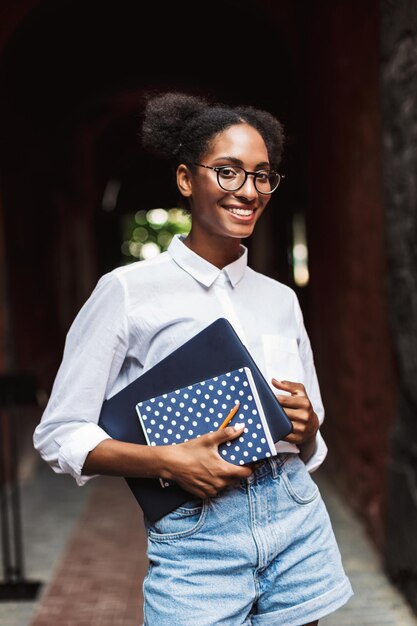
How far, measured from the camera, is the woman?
1675 mm

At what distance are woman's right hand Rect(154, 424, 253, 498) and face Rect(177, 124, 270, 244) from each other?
1.41 ft

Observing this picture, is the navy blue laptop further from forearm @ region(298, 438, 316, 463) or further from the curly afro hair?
the curly afro hair

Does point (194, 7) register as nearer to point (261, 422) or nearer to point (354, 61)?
point (354, 61)

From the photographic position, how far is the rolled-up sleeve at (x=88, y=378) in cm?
170

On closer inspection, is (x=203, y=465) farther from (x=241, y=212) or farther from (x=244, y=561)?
(x=241, y=212)

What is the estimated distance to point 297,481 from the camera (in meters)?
1.77

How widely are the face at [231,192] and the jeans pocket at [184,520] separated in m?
0.57

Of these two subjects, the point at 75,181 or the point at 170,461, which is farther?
the point at 75,181

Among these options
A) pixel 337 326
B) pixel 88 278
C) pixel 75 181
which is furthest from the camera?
pixel 88 278

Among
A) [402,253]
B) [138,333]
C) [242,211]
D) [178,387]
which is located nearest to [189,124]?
[242,211]

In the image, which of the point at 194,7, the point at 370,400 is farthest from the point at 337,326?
the point at 194,7

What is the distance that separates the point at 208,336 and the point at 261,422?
20 cm

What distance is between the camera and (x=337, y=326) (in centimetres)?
564

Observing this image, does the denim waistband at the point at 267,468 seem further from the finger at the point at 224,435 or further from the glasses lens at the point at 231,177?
the glasses lens at the point at 231,177
